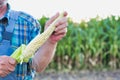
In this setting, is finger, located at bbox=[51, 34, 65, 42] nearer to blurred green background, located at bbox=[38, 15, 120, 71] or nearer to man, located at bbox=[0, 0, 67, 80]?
man, located at bbox=[0, 0, 67, 80]

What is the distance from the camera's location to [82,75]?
8.93m

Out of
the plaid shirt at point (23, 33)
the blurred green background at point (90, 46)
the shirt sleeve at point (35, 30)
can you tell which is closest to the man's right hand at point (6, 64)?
the plaid shirt at point (23, 33)

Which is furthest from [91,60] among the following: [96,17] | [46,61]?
[46,61]

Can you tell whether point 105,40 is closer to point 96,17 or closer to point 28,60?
point 96,17

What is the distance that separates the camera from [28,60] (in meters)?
2.77

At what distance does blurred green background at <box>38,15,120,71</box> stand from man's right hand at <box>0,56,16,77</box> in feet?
22.1

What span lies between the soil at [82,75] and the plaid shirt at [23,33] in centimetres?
571

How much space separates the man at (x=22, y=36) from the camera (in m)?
2.77

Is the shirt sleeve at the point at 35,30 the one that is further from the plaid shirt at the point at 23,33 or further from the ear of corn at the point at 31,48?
the ear of corn at the point at 31,48

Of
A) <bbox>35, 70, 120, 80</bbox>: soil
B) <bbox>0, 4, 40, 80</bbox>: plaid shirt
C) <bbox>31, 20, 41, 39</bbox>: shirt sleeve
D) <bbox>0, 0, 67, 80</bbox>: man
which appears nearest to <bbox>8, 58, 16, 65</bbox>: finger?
<bbox>0, 0, 67, 80</bbox>: man

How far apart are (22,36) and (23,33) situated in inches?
0.7

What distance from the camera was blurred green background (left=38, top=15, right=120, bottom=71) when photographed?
9383mm

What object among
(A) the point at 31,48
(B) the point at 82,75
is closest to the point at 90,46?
(B) the point at 82,75

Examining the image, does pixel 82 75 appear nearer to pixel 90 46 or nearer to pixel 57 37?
pixel 90 46
